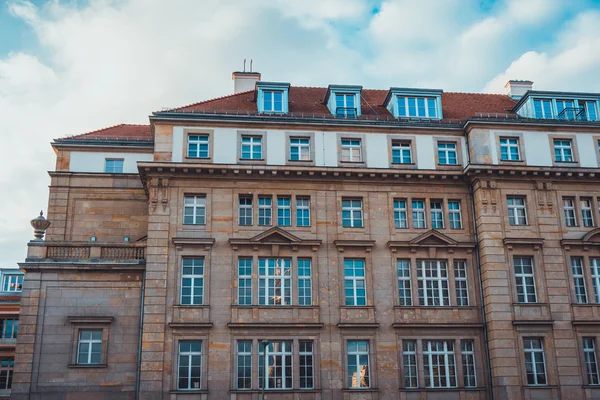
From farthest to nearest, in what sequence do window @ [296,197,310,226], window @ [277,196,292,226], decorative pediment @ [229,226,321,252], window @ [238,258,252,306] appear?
window @ [296,197,310,226]
window @ [277,196,292,226]
decorative pediment @ [229,226,321,252]
window @ [238,258,252,306]

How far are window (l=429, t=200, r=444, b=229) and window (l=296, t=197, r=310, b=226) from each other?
6.23 metres

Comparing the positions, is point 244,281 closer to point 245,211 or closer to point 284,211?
point 245,211

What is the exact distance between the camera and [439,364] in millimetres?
32375

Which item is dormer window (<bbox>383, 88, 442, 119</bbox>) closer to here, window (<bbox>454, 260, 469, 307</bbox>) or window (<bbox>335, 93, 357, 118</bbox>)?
window (<bbox>335, 93, 357, 118</bbox>)

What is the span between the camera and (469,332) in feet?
108

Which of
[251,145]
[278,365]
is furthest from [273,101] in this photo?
[278,365]

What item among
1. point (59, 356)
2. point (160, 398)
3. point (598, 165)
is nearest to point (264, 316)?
point (160, 398)

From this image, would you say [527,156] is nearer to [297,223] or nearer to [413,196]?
[413,196]

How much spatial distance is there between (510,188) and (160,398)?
19502 mm

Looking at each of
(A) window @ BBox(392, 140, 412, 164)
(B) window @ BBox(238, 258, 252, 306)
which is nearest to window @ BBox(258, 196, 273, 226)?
(B) window @ BBox(238, 258, 252, 306)

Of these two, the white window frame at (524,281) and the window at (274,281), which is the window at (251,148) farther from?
the white window frame at (524,281)

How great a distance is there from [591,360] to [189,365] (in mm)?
18687

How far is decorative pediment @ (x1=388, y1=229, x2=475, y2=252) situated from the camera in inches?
1324

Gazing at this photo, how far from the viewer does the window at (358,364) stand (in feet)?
104
